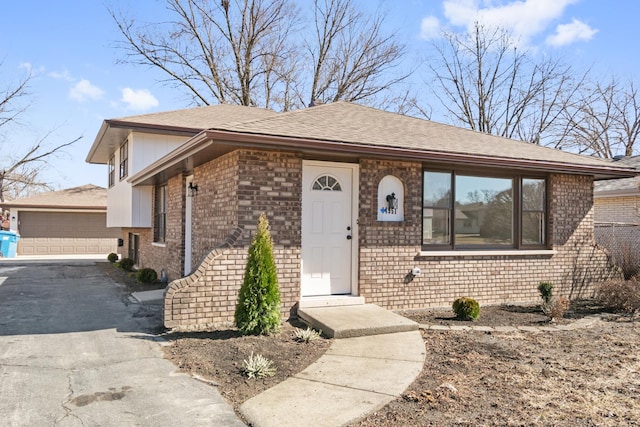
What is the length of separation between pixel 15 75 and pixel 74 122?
14.1ft

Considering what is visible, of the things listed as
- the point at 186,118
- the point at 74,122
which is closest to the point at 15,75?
the point at 74,122

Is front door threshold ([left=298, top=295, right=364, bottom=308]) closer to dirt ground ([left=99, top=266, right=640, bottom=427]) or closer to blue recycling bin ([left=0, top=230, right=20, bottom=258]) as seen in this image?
dirt ground ([left=99, top=266, right=640, bottom=427])

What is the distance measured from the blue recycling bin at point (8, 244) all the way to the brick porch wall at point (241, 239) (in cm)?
1970

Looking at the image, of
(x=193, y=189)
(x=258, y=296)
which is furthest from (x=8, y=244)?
(x=258, y=296)

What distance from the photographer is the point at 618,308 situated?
8367mm

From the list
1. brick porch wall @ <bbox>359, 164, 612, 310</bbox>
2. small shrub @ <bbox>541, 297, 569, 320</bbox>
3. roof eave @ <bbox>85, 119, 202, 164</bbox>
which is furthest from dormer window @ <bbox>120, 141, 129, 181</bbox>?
small shrub @ <bbox>541, 297, 569, 320</bbox>

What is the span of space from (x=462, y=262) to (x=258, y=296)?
13.9 feet

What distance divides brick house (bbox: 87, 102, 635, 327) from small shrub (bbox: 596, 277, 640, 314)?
1.22m

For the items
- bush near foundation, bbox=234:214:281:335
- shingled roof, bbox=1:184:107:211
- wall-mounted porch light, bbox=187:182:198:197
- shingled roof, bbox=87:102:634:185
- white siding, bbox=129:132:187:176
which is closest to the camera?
bush near foundation, bbox=234:214:281:335

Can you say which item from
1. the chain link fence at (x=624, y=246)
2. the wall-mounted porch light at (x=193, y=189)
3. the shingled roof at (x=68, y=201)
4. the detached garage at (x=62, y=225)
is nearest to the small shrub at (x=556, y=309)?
the chain link fence at (x=624, y=246)

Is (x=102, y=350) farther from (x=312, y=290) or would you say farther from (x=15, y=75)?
(x=15, y=75)

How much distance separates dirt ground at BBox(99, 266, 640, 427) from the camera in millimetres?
3904

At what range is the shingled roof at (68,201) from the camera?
2334 centimetres

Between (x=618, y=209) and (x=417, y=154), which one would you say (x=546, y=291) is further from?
(x=618, y=209)
